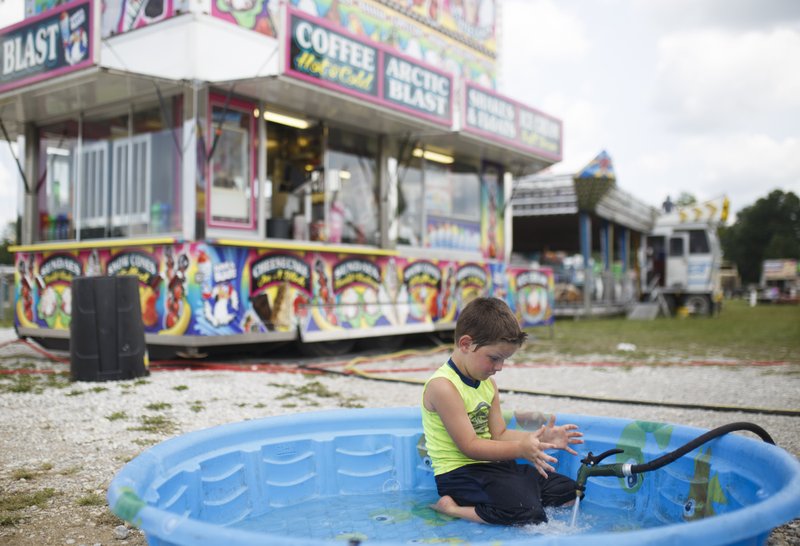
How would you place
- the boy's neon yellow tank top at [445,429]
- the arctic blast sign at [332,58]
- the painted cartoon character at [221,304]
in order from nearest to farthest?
the boy's neon yellow tank top at [445,429], the arctic blast sign at [332,58], the painted cartoon character at [221,304]

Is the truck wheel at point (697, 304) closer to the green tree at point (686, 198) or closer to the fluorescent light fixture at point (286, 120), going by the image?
the fluorescent light fixture at point (286, 120)

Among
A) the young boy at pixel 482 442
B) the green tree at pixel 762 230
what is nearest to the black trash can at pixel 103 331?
the young boy at pixel 482 442

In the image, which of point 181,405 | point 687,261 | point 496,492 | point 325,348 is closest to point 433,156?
point 325,348

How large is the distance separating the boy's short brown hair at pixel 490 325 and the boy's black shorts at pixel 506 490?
0.55 m

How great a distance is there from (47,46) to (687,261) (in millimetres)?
20981

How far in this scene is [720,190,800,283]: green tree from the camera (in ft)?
234

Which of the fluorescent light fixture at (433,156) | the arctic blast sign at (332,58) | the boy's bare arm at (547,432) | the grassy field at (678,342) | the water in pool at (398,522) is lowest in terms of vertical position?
the grassy field at (678,342)

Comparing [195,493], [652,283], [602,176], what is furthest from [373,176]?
[652,283]

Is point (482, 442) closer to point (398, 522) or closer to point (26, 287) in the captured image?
point (398, 522)

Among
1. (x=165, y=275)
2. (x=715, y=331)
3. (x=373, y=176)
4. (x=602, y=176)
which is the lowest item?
(x=715, y=331)

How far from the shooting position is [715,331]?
1512 centimetres

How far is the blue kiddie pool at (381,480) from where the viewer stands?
8.43 ft

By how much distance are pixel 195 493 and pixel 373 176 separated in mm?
8246

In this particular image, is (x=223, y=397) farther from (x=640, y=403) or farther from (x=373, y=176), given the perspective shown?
(x=373, y=176)
